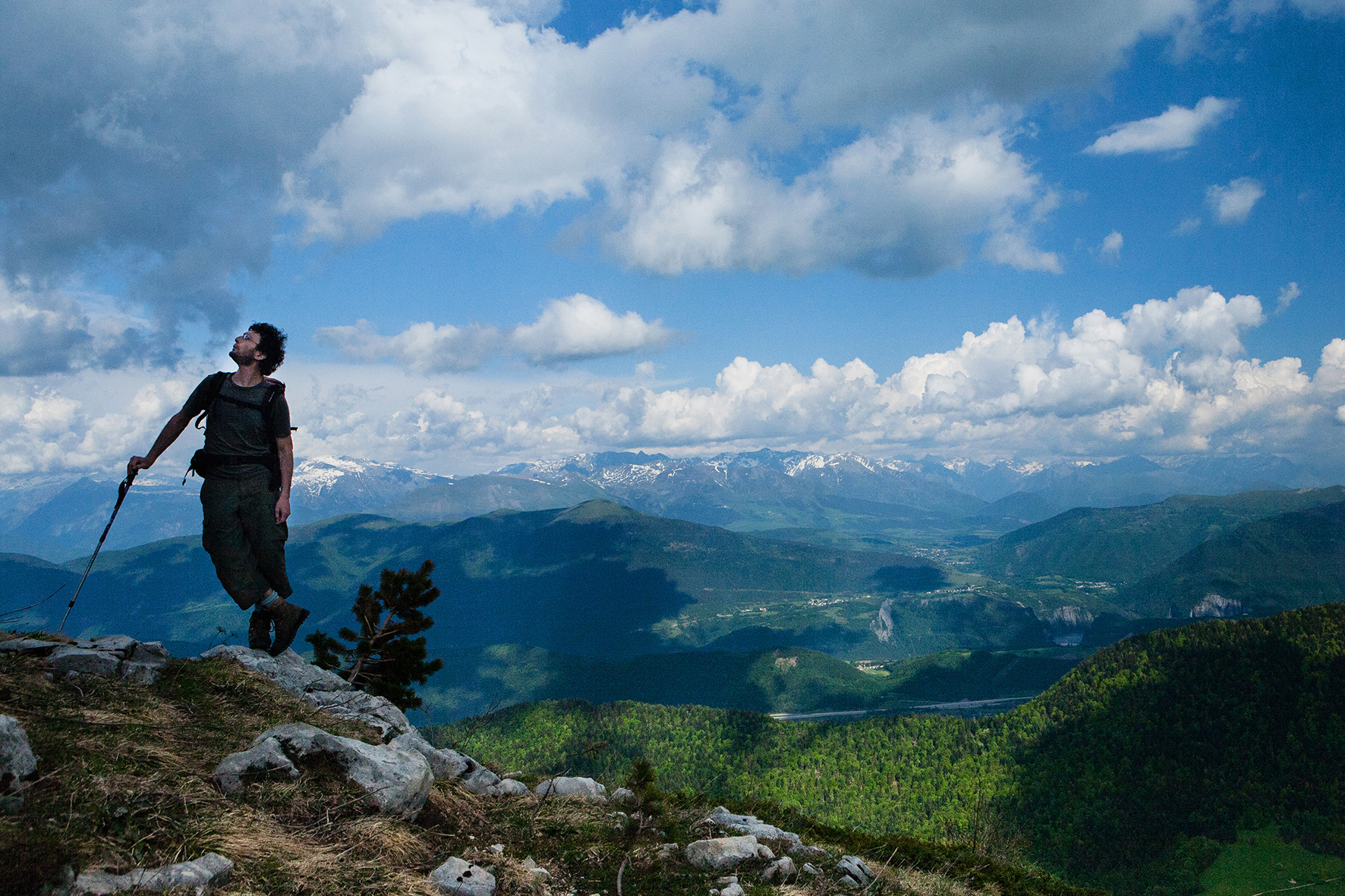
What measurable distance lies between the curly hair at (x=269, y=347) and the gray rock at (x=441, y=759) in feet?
20.8

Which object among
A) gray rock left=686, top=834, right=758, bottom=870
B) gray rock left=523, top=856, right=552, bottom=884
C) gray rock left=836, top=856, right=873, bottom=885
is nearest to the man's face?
gray rock left=523, top=856, right=552, bottom=884

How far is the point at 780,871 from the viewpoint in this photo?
25.1 feet

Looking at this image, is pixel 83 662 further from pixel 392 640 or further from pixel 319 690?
pixel 392 640

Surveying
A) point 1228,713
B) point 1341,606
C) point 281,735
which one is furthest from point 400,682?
point 1341,606

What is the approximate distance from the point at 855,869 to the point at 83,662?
10.3 metres

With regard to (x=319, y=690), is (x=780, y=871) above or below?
below

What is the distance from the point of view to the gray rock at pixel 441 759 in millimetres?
9443

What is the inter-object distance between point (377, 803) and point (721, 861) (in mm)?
3919

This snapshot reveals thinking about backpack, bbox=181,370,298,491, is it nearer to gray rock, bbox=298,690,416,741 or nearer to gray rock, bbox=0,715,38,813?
gray rock, bbox=298,690,416,741

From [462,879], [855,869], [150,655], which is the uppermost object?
[150,655]

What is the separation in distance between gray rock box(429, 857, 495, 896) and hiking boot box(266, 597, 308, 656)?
7124 mm

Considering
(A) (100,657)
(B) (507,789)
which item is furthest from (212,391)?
(B) (507,789)

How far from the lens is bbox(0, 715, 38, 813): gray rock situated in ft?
15.8

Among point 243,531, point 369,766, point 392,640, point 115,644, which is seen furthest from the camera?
point 392,640
